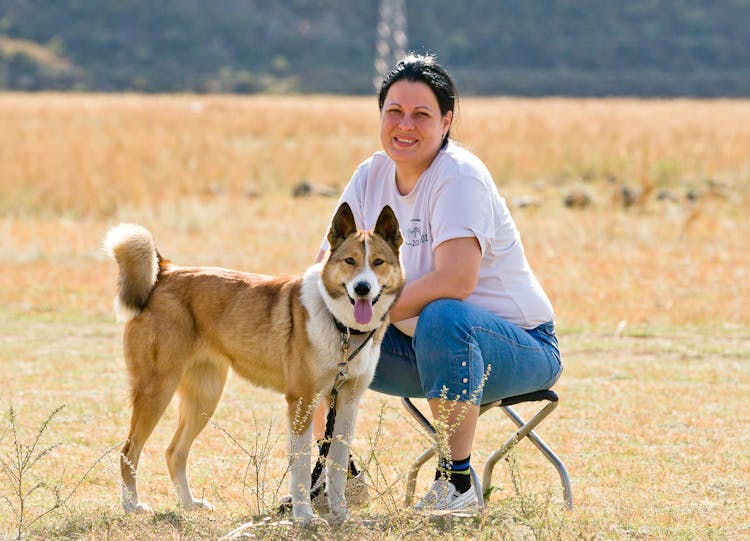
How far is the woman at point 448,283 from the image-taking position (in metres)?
3.93

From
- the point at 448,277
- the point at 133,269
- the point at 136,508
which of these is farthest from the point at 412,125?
the point at 136,508

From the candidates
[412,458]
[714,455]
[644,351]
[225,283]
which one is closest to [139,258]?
[225,283]

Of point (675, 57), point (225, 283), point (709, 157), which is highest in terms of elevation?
point (675, 57)

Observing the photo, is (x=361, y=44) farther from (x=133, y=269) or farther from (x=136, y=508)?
(x=136, y=508)

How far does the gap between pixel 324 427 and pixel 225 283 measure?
748 millimetres

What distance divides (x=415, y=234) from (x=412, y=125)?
443mm

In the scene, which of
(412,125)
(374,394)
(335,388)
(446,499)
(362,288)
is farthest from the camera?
(374,394)

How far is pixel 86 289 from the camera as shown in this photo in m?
10.1

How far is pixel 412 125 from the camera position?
4227 millimetres

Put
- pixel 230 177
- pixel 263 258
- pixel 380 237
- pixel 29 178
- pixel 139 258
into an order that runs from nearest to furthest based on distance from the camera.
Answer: pixel 380 237
pixel 139 258
pixel 263 258
pixel 29 178
pixel 230 177

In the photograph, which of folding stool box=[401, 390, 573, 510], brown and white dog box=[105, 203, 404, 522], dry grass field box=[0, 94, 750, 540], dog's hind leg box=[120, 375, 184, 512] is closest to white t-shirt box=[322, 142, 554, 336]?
brown and white dog box=[105, 203, 404, 522]

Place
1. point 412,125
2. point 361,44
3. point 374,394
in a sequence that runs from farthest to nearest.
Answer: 1. point 361,44
2. point 374,394
3. point 412,125

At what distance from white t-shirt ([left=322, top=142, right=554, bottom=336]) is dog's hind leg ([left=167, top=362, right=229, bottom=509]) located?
876 millimetres

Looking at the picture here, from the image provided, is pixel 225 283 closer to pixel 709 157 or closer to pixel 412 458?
pixel 412 458
